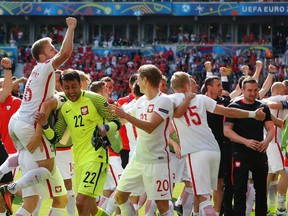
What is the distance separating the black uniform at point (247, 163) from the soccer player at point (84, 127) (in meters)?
2.12

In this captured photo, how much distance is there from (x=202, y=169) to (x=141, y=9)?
45141mm

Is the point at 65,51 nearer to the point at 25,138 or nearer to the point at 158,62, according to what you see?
the point at 25,138

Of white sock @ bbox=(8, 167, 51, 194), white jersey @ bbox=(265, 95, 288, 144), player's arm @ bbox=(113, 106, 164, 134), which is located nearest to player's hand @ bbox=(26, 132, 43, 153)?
white sock @ bbox=(8, 167, 51, 194)

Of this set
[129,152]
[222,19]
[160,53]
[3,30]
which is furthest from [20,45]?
[129,152]

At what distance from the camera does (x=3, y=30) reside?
55.8 meters

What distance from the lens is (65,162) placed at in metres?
11.0

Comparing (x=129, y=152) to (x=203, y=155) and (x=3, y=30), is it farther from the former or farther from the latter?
(x=3, y=30)

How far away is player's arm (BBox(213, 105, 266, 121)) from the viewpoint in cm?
935

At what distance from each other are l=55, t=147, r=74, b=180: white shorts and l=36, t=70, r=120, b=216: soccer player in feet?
6.74

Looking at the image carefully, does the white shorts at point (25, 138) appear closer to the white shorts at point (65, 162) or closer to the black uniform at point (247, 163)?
the white shorts at point (65, 162)

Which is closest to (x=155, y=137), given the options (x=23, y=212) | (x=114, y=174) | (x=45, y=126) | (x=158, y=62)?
(x=45, y=126)

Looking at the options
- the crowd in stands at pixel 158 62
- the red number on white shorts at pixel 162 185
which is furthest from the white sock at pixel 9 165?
the crowd in stands at pixel 158 62

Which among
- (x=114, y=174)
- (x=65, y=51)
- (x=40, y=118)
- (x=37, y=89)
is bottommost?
(x=114, y=174)

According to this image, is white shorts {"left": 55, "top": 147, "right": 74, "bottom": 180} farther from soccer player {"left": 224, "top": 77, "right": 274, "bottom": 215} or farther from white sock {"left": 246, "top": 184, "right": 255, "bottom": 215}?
white sock {"left": 246, "top": 184, "right": 255, "bottom": 215}
